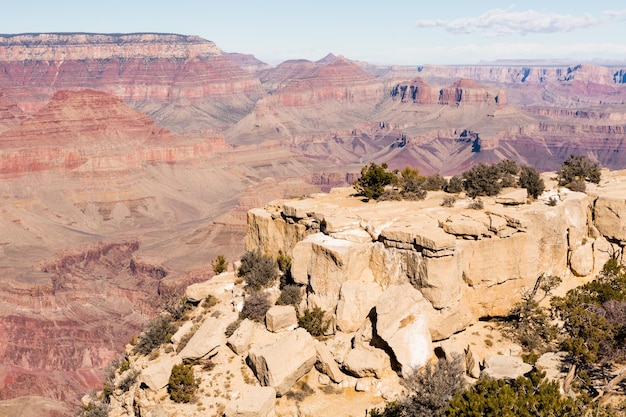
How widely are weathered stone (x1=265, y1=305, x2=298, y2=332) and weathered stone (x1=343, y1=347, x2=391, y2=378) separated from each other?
375cm

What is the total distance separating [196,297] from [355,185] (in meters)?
12.0

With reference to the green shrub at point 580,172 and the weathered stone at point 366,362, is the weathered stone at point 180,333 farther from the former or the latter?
the green shrub at point 580,172

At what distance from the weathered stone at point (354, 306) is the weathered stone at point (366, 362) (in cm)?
184

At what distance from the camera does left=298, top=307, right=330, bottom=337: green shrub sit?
78.0ft

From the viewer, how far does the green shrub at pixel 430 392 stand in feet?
55.5

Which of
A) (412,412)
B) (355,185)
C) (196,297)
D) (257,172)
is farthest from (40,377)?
(257,172)

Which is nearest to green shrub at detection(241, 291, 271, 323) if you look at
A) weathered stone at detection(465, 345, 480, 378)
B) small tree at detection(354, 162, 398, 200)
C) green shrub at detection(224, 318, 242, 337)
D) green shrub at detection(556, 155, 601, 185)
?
green shrub at detection(224, 318, 242, 337)

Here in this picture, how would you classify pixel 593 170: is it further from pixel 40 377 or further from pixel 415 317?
pixel 40 377

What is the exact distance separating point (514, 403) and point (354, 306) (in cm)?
968

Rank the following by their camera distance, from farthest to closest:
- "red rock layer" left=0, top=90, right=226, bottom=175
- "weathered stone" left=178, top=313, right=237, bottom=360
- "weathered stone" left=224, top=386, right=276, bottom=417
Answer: "red rock layer" left=0, top=90, right=226, bottom=175, "weathered stone" left=178, top=313, right=237, bottom=360, "weathered stone" left=224, top=386, right=276, bottom=417

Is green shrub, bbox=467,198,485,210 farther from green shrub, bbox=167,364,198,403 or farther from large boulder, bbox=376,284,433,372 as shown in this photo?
green shrub, bbox=167,364,198,403

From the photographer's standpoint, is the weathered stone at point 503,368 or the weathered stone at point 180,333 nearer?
the weathered stone at point 503,368

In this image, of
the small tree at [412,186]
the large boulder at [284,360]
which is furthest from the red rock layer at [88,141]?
the large boulder at [284,360]

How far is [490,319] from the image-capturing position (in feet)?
81.3
